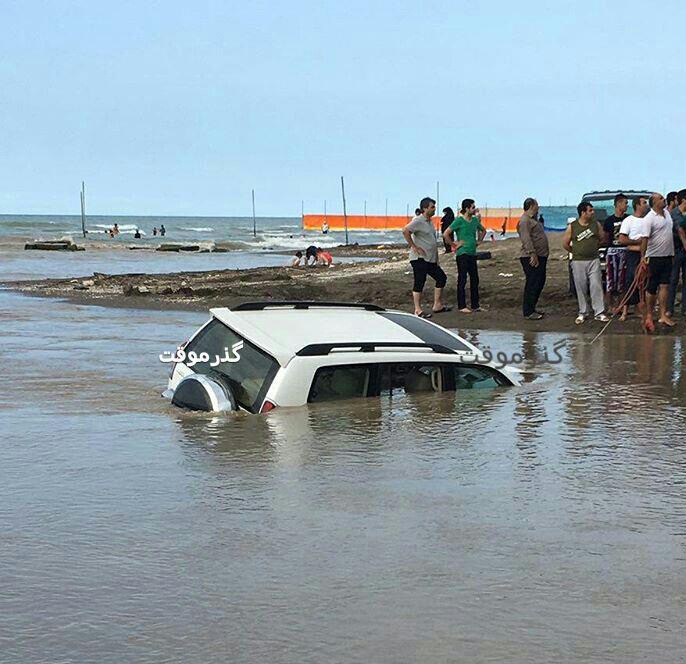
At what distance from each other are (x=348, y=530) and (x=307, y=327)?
3520 millimetres

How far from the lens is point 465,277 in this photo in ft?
66.6

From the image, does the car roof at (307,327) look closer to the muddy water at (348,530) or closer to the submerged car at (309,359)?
the submerged car at (309,359)

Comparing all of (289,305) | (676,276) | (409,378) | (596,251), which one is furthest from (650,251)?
(409,378)

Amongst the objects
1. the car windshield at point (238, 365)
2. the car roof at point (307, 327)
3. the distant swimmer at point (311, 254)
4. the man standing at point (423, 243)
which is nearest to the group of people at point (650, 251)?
the man standing at point (423, 243)

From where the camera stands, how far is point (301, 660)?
15.6 feet

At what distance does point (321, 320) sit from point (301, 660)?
562 centimetres

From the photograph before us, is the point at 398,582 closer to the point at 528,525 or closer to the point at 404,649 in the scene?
the point at 404,649

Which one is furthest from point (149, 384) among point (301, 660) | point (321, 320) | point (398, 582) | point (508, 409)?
point (301, 660)

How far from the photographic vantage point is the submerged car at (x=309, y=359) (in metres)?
9.46

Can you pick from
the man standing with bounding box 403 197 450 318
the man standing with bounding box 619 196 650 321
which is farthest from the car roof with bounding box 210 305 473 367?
the man standing with bounding box 403 197 450 318

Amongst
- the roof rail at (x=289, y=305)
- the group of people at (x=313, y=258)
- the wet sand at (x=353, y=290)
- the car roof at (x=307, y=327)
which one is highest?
the roof rail at (x=289, y=305)

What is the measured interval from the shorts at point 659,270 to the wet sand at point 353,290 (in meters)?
0.95

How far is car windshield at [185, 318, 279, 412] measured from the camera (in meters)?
9.61

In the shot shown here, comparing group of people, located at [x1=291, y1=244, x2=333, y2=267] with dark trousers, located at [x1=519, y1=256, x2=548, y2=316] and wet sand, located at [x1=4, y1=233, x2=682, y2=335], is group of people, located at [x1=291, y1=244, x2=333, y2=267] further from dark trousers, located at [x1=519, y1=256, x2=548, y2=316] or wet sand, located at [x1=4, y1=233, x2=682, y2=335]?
dark trousers, located at [x1=519, y1=256, x2=548, y2=316]
